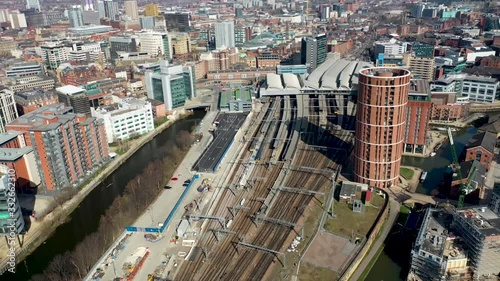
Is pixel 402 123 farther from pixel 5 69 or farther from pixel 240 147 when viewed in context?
pixel 5 69

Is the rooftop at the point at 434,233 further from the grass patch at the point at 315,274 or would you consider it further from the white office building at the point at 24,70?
the white office building at the point at 24,70

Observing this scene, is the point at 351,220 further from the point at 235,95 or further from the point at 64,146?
the point at 235,95

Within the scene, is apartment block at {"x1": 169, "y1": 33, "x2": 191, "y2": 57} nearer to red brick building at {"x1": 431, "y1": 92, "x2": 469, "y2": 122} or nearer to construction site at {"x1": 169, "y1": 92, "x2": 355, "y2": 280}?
construction site at {"x1": 169, "y1": 92, "x2": 355, "y2": 280}

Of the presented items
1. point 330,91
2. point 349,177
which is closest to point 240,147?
point 349,177

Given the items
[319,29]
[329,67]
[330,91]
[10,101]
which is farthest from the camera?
[319,29]

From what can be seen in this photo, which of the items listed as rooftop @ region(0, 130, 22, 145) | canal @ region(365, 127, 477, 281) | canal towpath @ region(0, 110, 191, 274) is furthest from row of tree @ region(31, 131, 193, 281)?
canal @ region(365, 127, 477, 281)
